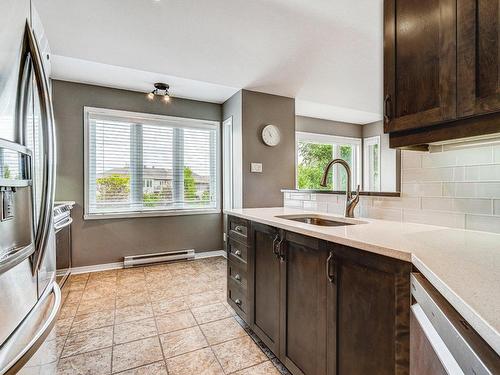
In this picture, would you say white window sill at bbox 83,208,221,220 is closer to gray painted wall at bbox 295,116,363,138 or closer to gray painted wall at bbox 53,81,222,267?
gray painted wall at bbox 53,81,222,267

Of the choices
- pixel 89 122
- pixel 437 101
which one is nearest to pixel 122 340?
pixel 437 101

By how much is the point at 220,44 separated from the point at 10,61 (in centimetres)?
226

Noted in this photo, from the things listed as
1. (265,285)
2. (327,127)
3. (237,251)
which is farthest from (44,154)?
(327,127)

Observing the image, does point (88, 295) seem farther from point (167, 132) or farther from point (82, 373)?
point (167, 132)

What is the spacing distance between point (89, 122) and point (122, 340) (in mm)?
2803

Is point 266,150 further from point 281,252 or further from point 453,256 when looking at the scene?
point 453,256

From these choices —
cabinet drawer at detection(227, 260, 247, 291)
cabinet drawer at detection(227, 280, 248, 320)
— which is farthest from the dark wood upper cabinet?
cabinet drawer at detection(227, 280, 248, 320)

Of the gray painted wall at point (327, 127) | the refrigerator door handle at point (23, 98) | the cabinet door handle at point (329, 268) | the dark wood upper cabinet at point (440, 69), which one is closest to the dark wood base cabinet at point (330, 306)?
the cabinet door handle at point (329, 268)

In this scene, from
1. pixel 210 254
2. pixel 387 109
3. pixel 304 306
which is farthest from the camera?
pixel 210 254

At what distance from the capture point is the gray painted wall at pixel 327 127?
208 inches

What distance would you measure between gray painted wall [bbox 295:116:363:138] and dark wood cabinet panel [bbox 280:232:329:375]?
13.4ft

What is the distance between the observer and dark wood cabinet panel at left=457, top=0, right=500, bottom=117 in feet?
2.85

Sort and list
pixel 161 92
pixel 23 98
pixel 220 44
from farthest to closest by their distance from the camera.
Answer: pixel 161 92
pixel 220 44
pixel 23 98

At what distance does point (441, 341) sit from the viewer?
2.07ft
